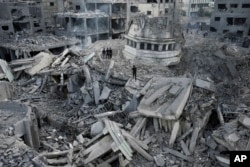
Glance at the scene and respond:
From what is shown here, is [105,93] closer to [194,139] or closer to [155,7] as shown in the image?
[194,139]

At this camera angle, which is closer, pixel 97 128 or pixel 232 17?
pixel 97 128

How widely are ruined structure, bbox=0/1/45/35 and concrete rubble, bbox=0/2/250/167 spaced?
1079cm

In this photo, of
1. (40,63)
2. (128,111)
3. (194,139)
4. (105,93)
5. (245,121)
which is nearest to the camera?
(245,121)

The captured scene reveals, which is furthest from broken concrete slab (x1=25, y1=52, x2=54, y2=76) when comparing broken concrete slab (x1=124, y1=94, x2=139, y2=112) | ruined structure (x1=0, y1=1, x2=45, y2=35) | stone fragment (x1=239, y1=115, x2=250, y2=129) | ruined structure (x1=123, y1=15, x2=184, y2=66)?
stone fragment (x1=239, y1=115, x2=250, y2=129)

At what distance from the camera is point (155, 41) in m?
19.8

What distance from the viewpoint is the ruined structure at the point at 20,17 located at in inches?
1113

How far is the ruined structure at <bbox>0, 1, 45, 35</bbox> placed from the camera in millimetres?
28266

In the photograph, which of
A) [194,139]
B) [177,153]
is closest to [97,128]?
[177,153]

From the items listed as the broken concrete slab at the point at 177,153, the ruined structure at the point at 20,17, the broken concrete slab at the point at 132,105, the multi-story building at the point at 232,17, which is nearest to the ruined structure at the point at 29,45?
the ruined structure at the point at 20,17

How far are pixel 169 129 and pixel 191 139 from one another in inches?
45.6

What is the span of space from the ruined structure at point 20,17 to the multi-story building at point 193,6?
100ft

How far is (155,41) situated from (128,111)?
809 centimetres

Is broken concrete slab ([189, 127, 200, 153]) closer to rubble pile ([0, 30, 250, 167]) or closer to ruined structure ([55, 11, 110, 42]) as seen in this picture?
rubble pile ([0, 30, 250, 167])

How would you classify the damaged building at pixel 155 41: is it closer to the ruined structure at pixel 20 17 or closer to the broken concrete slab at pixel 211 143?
the broken concrete slab at pixel 211 143
